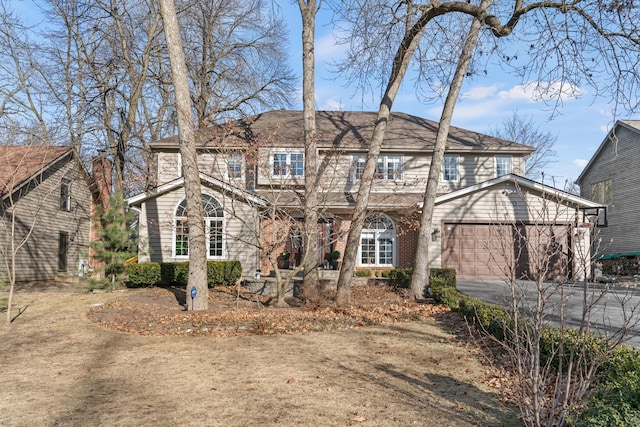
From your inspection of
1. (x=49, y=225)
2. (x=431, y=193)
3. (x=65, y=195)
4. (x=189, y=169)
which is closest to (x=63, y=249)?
(x=49, y=225)

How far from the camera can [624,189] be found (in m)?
24.7

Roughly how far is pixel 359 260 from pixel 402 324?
9812mm

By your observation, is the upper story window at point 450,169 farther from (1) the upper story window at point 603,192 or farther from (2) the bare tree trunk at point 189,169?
(1) the upper story window at point 603,192

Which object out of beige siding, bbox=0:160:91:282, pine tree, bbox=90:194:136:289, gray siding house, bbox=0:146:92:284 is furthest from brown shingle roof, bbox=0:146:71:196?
pine tree, bbox=90:194:136:289

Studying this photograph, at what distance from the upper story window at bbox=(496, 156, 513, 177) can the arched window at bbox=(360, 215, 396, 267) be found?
5296 millimetres

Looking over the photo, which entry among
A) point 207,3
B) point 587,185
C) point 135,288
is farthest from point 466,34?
point 587,185

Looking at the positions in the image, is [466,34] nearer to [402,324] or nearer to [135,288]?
[402,324]

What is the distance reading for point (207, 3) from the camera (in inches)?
1065

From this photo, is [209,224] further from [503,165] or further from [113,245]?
[503,165]

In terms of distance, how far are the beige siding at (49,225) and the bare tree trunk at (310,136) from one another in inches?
436

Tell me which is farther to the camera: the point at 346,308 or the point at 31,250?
the point at 31,250

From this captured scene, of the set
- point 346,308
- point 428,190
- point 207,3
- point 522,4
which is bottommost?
point 346,308

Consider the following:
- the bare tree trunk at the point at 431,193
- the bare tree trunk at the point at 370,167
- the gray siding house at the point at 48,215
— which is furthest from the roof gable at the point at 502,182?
the gray siding house at the point at 48,215

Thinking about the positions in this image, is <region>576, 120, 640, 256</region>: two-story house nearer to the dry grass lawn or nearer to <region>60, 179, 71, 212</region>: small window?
the dry grass lawn
